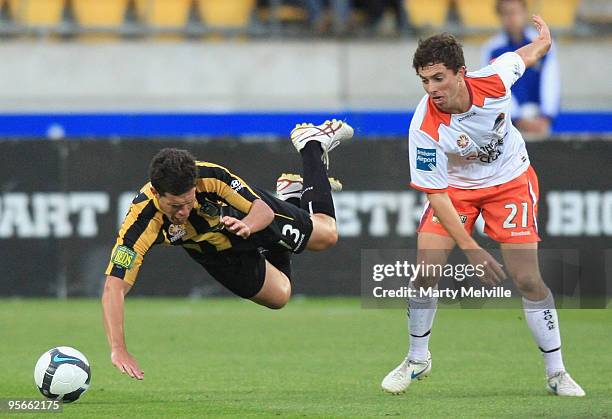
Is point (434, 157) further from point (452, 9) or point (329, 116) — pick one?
point (452, 9)

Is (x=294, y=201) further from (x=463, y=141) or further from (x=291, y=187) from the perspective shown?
(x=463, y=141)

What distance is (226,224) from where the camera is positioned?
6984mm

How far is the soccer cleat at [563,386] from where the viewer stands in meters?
7.27

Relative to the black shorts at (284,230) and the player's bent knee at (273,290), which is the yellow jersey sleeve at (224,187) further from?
the player's bent knee at (273,290)

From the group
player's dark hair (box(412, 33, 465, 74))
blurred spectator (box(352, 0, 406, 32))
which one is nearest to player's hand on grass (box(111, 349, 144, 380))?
player's dark hair (box(412, 33, 465, 74))

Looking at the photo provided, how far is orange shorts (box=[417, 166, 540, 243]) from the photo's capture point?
7590 mm

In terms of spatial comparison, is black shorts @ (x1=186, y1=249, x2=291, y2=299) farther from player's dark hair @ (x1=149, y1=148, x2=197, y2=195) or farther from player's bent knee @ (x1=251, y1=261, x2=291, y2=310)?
player's dark hair @ (x1=149, y1=148, x2=197, y2=195)

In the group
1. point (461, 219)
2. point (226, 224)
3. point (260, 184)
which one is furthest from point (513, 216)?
point (260, 184)

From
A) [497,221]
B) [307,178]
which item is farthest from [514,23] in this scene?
[497,221]

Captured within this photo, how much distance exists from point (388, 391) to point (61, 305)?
5771 mm

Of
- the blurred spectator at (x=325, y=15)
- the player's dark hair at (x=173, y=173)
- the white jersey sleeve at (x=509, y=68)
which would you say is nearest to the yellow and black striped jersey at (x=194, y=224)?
the player's dark hair at (x=173, y=173)

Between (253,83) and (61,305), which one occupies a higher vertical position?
(253,83)

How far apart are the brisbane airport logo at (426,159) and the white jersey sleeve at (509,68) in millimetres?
653

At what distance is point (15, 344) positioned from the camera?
32.4ft
